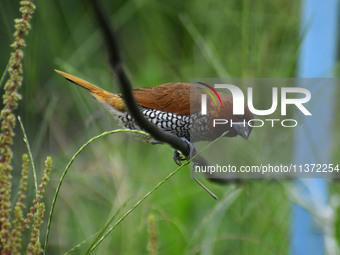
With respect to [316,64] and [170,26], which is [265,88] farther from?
[170,26]

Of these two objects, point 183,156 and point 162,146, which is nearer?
point 183,156

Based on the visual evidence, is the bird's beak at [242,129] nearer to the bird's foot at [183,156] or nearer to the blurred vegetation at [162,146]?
the bird's foot at [183,156]

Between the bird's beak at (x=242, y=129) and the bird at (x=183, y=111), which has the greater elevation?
the bird at (x=183, y=111)

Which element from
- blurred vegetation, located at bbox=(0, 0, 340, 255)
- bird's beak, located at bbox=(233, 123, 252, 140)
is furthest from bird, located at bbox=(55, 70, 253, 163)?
blurred vegetation, located at bbox=(0, 0, 340, 255)

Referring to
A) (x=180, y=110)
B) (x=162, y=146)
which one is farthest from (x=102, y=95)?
(x=162, y=146)

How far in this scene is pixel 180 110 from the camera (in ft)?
0.80

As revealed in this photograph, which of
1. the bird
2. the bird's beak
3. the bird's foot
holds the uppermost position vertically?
the bird

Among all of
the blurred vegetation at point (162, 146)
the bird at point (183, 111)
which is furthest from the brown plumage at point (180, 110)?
the blurred vegetation at point (162, 146)

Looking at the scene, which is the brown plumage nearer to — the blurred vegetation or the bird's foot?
the bird's foot

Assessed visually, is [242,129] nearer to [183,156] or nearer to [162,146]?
[183,156]

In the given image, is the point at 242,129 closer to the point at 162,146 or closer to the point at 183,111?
the point at 183,111

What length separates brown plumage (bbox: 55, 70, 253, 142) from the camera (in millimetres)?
225

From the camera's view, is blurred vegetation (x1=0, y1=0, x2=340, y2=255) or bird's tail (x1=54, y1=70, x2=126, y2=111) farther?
blurred vegetation (x1=0, y1=0, x2=340, y2=255)

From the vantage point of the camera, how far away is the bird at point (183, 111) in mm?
223
